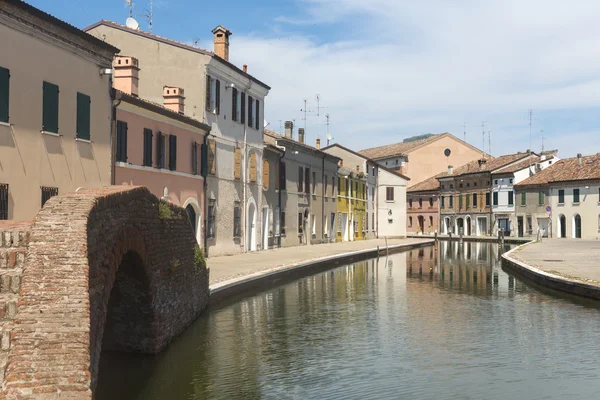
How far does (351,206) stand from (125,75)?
3344 cm

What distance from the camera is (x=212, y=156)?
3036 cm

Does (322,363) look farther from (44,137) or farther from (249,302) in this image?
(44,137)

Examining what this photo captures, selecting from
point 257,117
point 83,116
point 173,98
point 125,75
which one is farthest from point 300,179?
point 83,116

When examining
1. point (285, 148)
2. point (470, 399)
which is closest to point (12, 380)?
point (470, 399)

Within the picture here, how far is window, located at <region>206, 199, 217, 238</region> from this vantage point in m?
30.3

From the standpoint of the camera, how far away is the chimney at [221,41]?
33.2 metres

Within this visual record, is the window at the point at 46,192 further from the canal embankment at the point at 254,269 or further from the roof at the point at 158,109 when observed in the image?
the canal embankment at the point at 254,269

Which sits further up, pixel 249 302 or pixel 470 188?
pixel 470 188

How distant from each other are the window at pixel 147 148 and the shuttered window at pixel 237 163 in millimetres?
8746

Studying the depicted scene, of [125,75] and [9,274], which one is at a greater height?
[125,75]

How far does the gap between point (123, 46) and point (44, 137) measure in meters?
12.3

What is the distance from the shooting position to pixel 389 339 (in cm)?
1431

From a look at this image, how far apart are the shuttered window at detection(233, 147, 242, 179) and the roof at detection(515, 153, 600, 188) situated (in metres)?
38.2

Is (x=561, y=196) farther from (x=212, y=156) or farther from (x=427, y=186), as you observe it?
(x=212, y=156)
